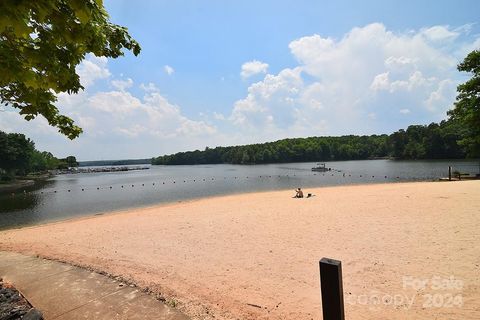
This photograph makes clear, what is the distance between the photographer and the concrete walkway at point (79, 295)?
15.7ft

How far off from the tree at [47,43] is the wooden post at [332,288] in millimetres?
3537

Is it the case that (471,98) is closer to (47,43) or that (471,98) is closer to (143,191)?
(47,43)

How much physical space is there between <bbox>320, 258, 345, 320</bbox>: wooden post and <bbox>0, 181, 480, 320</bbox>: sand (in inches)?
95.5

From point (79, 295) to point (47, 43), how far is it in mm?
4424

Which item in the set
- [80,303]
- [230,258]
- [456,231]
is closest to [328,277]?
[80,303]

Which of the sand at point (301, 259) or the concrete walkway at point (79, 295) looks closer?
the concrete walkway at point (79, 295)

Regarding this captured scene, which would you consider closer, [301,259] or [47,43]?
[47,43]

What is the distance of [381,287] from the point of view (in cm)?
672

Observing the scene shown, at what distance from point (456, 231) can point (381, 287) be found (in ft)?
18.8

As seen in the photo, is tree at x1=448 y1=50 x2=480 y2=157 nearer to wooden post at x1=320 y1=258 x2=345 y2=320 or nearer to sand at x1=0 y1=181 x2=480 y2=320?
sand at x1=0 y1=181 x2=480 y2=320

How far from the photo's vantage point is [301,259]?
29.5ft

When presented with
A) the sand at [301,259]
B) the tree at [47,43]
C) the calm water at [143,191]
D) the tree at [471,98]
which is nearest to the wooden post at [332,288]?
the sand at [301,259]

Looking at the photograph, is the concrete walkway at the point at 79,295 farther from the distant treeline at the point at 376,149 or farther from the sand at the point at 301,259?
the distant treeline at the point at 376,149

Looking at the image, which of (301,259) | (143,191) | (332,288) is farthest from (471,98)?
(143,191)
